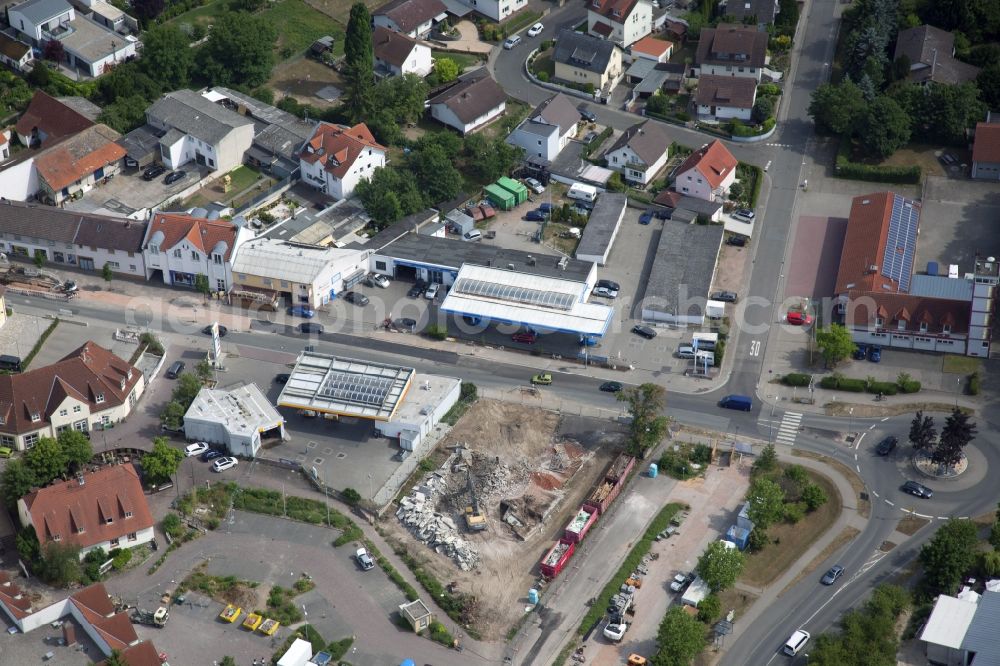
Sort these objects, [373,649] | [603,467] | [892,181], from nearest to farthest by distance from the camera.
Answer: [373,649], [603,467], [892,181]

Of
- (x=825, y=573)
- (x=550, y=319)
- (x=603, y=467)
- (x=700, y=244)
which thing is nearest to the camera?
(x=825, y=573)

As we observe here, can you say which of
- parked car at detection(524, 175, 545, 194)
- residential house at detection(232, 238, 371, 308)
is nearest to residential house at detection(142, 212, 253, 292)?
residential house at detection(232, 238, 371, 308)

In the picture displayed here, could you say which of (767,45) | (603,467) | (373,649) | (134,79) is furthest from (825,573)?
(134,79)

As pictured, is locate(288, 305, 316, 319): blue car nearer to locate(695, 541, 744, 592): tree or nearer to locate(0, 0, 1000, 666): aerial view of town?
locate(0, 0, 1000, 666): aerial view of town

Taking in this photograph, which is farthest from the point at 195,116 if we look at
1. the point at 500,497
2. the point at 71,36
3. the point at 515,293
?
the point at 500,497

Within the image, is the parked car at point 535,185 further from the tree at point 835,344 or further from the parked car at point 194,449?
the parked car at point 194,449

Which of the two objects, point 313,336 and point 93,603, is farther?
point 313,336

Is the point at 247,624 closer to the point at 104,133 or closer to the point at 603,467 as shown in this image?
the point at 603,467
